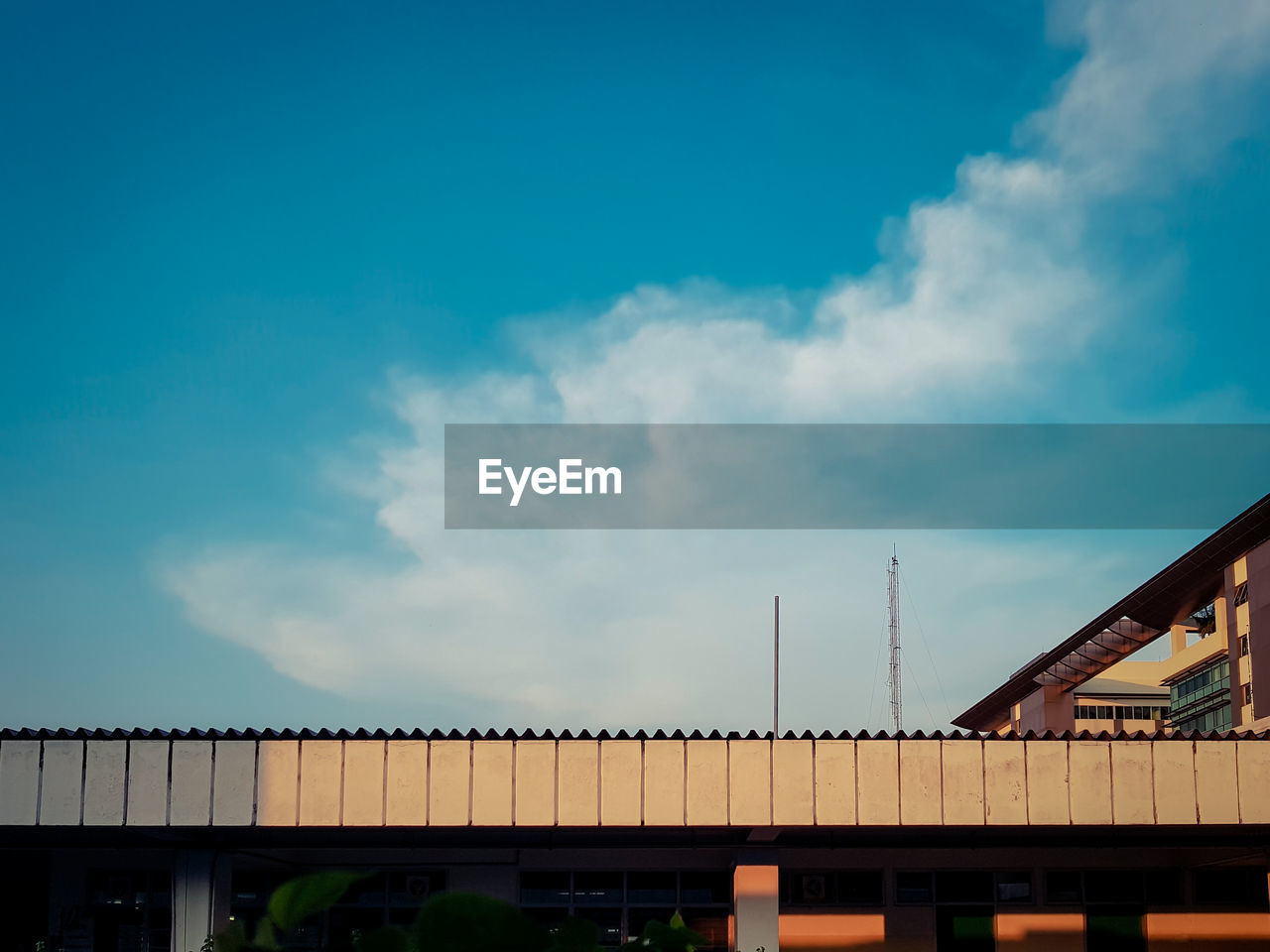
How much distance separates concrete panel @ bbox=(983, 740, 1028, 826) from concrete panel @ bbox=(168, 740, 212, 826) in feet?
34.9

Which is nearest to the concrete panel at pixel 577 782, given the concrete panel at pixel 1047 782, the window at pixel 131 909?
the concrete panel at pixel 1047 782

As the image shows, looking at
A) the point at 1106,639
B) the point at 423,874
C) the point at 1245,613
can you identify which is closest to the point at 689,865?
the point at 423,874

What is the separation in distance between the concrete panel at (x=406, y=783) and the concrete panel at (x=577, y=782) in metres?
1.86

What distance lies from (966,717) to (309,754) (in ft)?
253

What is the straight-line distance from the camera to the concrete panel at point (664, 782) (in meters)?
19.1

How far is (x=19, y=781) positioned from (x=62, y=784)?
1.79ft

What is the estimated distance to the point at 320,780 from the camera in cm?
1894

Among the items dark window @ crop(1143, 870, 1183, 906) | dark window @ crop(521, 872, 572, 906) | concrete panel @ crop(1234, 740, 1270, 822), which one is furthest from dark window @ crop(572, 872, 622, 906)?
concrete panel @ crop(1234, 740, 1270, 822)

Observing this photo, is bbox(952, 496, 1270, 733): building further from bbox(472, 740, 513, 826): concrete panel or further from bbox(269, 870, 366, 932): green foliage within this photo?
bbox(269, 870, 366, 932): green foliage

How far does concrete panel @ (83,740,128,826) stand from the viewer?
1855 centimetres

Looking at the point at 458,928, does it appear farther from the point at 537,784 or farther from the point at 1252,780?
the point at 1252,780

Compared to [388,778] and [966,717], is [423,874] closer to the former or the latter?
[388,778]

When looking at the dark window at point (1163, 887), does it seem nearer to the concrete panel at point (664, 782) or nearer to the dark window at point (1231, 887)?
the dark window at point (1231, 887)

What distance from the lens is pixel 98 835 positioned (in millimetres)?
21359
